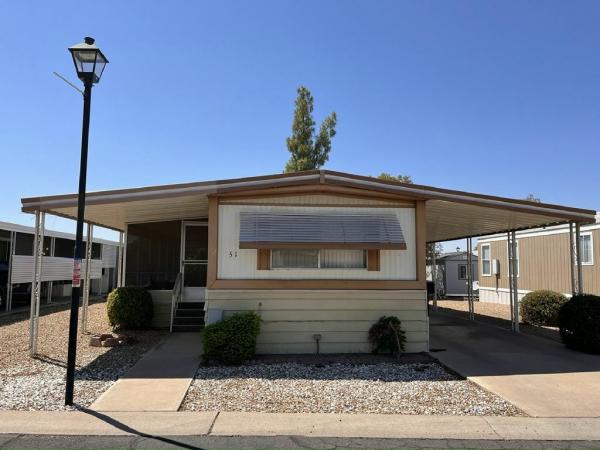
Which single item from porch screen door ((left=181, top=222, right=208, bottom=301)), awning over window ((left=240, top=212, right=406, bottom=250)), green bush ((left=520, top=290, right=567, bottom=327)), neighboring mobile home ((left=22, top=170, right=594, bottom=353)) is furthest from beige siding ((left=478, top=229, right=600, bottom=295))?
porch screen door ((left=181, top=222, right=208, bottom=301))

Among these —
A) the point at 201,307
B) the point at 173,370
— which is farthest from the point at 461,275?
the point at 173,370

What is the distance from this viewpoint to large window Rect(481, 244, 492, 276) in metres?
22.2

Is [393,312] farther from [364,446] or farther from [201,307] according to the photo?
[201,307]

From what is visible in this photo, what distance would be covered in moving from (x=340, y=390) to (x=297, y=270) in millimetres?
2763

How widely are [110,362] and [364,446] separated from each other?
5.23 metres

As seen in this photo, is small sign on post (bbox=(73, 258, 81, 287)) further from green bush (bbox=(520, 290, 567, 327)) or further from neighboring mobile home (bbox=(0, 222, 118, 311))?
neighboring mobile home (bbox=(0, 222, 118, 311))

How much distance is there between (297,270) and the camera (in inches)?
350

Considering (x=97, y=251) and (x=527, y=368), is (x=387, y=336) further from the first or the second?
(x=97, y=251)

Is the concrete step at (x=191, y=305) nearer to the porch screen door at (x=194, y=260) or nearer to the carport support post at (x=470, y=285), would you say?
the porch screen door at (x=194, y=260)

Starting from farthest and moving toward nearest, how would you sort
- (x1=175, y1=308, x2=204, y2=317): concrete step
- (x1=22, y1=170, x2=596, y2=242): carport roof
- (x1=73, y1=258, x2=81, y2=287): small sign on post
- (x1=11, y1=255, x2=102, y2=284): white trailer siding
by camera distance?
(x1=11, y1=255, x2=102, y2=284): white trailer siding, (x1=175, y1=308, x2=204, y2=317): concrete step, (x1=22, y1=170, x2=596, y2=242): carport roof, (x1=73, y1=258, x2=81, y2=287): small sign on post

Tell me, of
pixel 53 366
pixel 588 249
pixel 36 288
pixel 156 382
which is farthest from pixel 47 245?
pixel 588 249

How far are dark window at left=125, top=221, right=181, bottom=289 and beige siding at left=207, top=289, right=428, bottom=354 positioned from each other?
193 inches

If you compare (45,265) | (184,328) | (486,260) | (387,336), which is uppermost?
(486,260)

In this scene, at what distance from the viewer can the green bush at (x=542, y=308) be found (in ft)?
44.7
